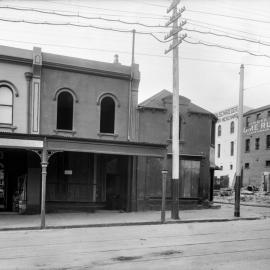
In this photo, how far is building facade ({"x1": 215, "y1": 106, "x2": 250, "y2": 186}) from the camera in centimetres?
5200

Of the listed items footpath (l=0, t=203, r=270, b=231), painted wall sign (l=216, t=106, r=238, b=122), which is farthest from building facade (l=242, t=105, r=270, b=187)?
footpath (l=0, t=203, r=270, b=231)

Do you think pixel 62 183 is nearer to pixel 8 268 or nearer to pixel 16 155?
pixel 16 155

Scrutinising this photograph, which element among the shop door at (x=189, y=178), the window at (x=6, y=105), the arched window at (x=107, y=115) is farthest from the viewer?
the shop door at (x=189, y=178)

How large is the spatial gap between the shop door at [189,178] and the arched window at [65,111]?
6501mm

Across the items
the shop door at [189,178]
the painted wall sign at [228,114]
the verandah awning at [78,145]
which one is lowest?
the shop door at [189,178]

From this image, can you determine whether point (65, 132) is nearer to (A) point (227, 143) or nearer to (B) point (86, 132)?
(B) point (86, 132)

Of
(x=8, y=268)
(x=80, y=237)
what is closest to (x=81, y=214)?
(x=80, y=237)

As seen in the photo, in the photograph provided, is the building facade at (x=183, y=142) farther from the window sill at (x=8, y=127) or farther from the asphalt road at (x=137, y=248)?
the asphalt road at (x=137, y=248)

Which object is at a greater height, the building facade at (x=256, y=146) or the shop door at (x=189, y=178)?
the building facade at (x=256, y=146)

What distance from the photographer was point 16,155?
65.6 ft

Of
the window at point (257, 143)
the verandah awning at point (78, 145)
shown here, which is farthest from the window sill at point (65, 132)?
the window at point (257, 143)

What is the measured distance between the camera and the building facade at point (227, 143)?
52000 millimetres

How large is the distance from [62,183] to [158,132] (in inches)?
219

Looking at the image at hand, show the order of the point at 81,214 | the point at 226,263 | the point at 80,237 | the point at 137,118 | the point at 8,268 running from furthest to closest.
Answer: the point at 137,118
the point at 81,214
the point at 80,237
the point at 226,263
the point at 8,268
